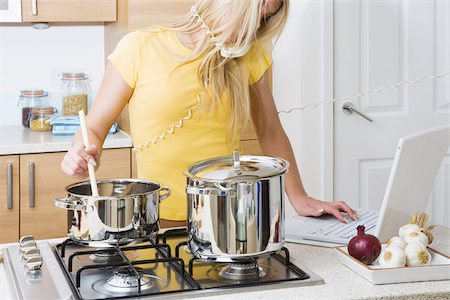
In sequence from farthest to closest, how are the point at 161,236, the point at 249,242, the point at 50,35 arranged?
the point at 50,35 < the point at 161,236 < the point at 249,242

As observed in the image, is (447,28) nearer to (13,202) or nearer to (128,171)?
(128,171)

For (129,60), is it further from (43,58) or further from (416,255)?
(43,58)

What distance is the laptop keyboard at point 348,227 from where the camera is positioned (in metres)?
1.86

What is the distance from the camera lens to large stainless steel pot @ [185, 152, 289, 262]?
1482 millimetres

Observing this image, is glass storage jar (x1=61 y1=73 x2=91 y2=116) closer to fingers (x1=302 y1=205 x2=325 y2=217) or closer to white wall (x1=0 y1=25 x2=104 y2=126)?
white wall (x1=0 y1=25 x2=104 y2=126)

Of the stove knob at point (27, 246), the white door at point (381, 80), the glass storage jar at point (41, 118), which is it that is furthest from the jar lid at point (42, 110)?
the stove knob at point (27, 246)

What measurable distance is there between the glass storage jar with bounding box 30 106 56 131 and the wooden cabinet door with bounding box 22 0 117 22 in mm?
401

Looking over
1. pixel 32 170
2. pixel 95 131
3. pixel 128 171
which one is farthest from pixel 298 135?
pixel 95 131

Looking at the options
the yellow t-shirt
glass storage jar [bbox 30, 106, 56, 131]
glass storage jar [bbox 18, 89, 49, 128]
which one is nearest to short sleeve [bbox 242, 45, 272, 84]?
the yellow t-shirt

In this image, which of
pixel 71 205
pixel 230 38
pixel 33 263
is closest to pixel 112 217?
pixel 71 205

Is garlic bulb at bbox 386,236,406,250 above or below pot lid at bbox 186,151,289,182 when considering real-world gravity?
below

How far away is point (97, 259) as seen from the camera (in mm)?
1684

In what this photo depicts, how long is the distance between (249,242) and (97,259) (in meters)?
0.37

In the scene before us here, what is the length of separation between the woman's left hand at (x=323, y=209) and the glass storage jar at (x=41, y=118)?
5.49 feet
